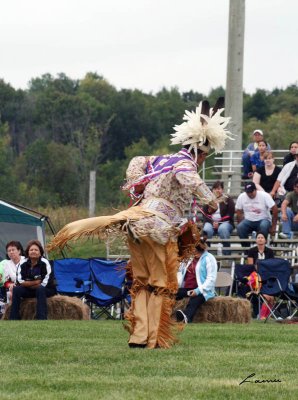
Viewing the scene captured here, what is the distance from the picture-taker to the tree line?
47344 millimetres

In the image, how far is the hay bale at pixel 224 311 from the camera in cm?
1516

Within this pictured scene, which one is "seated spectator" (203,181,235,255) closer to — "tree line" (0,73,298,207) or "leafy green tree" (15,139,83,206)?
"tree line" (0,73,298,207)

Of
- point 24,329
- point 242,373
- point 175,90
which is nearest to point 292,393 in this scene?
point 242,373

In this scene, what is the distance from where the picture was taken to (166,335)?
9.87 m

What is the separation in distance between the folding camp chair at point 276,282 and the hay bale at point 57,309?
2.36 metres

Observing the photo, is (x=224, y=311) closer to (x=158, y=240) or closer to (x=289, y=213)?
(x=289, y=213)

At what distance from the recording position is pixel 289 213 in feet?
62.8

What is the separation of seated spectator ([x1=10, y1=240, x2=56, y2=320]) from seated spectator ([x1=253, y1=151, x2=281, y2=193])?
18.1 ft

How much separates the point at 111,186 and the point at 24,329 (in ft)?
109

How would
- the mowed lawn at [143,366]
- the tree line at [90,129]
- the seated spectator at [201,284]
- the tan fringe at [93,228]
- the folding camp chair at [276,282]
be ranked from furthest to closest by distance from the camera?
the tree line at [90,129] → the folding camp chair at [276,282] → the seated spectator at [201,284] → the tan fringe at [93,228] → the mowed lawn at [143,366]

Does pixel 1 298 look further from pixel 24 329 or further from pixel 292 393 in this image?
pixel 292 393

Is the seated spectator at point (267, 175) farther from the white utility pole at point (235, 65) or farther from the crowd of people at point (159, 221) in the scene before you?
the crowd of people at point (159, 221)

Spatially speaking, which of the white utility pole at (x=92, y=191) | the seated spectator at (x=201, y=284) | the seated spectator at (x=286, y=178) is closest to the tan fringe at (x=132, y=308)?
the seated spectator at (x=201, y=284)

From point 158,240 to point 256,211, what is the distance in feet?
29.3
